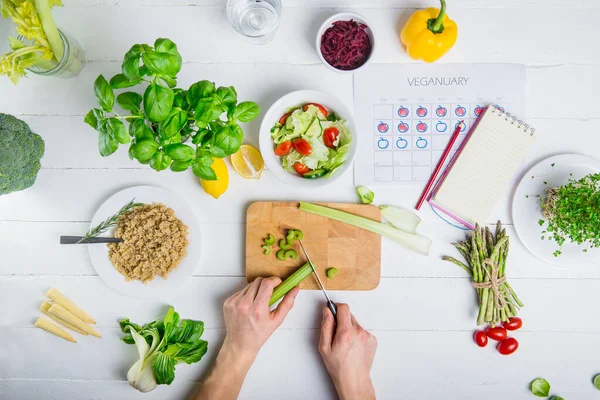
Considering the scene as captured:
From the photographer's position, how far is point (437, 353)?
4.70ft

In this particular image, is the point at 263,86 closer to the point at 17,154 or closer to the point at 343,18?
the point at 343,18

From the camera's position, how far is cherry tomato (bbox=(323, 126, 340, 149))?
129cm

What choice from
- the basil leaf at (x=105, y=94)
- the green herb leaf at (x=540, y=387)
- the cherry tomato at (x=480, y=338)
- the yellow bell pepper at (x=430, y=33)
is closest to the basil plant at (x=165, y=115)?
the basil leaf at (x=105, y=94)

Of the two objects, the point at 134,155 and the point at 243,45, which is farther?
the point at 243,45

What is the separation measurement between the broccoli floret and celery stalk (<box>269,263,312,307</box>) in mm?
795

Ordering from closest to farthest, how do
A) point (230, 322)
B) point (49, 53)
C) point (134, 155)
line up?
1. point (134, 155)
2. point (49, 53)
3. point (230, 322)

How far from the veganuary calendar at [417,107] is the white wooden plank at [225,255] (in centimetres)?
22

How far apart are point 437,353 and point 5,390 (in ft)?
4.59

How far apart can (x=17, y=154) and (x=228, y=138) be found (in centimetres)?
62

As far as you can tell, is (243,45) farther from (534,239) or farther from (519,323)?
(519,323)

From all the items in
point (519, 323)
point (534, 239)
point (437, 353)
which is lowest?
point (437, 353)

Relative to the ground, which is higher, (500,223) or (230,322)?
(500,223)

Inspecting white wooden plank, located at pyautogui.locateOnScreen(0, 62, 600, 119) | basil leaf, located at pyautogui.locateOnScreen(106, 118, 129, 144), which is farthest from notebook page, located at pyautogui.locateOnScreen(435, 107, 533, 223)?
basil leaf, located at pyautogui.locateOnScreen(106, 118, 129, 144)

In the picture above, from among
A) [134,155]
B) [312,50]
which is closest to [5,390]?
[134,155]
